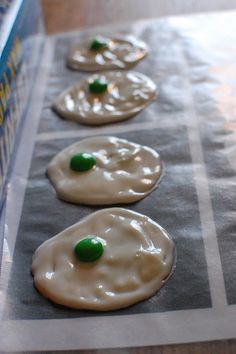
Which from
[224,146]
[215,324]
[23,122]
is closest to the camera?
[215,324]

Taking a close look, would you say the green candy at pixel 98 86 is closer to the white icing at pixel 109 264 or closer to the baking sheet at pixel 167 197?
the baking sheet at pixel 167 197

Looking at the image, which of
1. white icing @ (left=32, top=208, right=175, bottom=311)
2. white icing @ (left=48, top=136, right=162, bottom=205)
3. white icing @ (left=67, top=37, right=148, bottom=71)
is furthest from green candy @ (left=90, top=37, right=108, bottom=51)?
white icing @ (left=32, top=208, right=175, bottom=311)

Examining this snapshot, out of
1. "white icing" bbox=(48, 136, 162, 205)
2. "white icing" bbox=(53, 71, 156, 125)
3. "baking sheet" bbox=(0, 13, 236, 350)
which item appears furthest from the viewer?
"white icing" bbox=(53, 71, 156, 125)

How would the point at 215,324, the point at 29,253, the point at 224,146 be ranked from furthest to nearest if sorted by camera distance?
the point at 224,146 < the point at 29,253 < the point at 215,324

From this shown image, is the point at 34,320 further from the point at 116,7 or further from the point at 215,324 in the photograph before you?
the point at 116,7

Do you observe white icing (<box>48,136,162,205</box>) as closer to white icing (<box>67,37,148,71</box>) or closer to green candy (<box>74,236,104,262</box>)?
green candy (<box>74,236,104,262</box>)

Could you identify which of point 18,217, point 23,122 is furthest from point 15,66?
point 18,217
